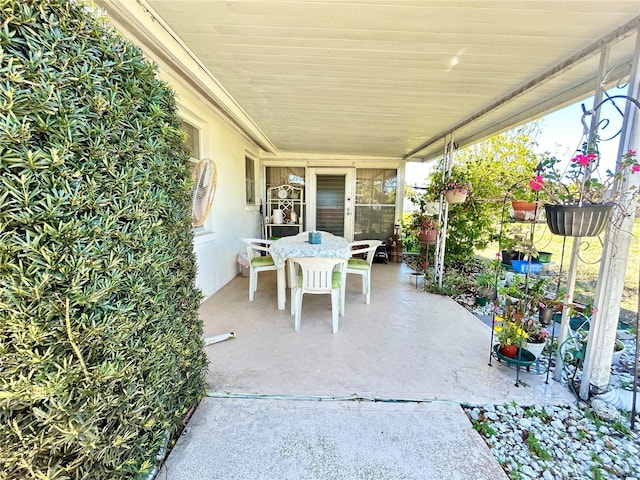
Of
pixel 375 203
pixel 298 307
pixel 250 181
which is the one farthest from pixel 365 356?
pixel 375 203

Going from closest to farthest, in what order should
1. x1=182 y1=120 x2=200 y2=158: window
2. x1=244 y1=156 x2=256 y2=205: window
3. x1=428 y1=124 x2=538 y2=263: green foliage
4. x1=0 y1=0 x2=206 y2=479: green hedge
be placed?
x1=0 y1=0 x2=206 y2=479: green hedge < x1=182 y1=120 x2=200 y2=158: window < x1=428 y1=124 x2=538 y2=263: green foliage < x1=244 y1=156 x2=256 y2=205: window

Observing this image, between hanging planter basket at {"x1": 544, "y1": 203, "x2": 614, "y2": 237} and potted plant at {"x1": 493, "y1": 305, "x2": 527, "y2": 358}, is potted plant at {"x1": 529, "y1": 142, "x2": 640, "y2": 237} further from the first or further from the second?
→ potted plant at {"x1": 493, "y1": 305, "x2": 527, "y2": 358}

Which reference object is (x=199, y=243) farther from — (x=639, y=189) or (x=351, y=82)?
(x=639, y=189)

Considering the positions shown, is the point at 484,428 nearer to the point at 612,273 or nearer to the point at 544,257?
the point at 612,273

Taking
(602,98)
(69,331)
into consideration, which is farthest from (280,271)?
(602,98)

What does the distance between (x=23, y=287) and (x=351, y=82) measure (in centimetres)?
259

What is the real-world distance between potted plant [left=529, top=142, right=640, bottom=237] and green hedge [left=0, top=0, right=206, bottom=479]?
2.20 meters

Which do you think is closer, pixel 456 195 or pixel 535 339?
pixel 535 339

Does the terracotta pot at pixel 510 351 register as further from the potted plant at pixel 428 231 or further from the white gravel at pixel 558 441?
the potted plant at pixel 428 231

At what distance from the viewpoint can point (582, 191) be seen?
5.32 feet

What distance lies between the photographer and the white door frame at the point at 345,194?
252 inches

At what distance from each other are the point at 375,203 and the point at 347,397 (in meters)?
5.23

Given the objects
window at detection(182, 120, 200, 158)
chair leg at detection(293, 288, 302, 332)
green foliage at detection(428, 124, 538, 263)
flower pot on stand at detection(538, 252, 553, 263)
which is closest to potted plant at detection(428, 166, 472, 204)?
green foliage at detection(428, 124, 538, 263)

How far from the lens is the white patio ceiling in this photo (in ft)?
5.12
